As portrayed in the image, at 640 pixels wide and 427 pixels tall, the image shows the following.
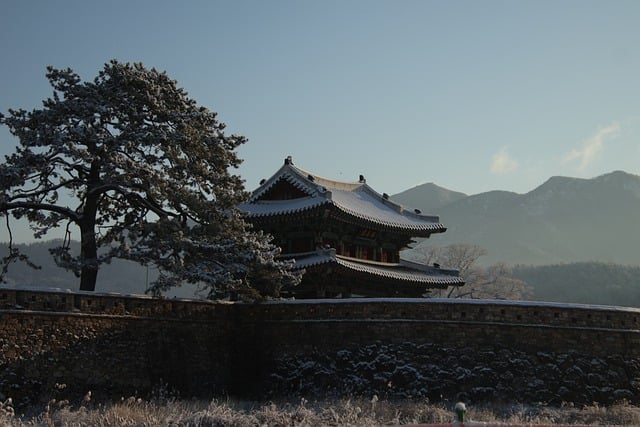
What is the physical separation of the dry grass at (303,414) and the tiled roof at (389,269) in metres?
6.58

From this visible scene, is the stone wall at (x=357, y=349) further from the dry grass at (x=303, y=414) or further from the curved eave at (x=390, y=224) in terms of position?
the curved eave at (x=390, y=224)

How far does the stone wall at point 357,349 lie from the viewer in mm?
18172

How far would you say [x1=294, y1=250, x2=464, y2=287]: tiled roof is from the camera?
24.5 m

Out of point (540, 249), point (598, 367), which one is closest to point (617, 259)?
point (540, 249)

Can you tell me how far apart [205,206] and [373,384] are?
274 inches

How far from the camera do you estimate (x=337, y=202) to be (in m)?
26.7

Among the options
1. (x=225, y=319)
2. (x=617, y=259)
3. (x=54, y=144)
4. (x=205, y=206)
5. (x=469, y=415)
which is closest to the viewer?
(x=469, y=415)

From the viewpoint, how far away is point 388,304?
66.6 ft

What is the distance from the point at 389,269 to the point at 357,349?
8260 millimetres

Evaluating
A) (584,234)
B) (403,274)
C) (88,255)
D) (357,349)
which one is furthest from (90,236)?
(584,234)

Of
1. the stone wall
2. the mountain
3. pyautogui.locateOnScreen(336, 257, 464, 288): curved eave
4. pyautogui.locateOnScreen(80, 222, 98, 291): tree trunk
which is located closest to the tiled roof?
pyautogui.locateOnScreen(336, 257, 464, 288): curved eave

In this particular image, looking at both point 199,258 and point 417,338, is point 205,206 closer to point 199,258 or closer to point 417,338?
point 199,258

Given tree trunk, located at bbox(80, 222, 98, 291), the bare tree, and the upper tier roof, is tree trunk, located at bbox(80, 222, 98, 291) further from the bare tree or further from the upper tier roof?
the bare tree

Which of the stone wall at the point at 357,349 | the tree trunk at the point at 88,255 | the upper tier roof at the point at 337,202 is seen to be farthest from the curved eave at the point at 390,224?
the tree trunk at the point at 88,255
